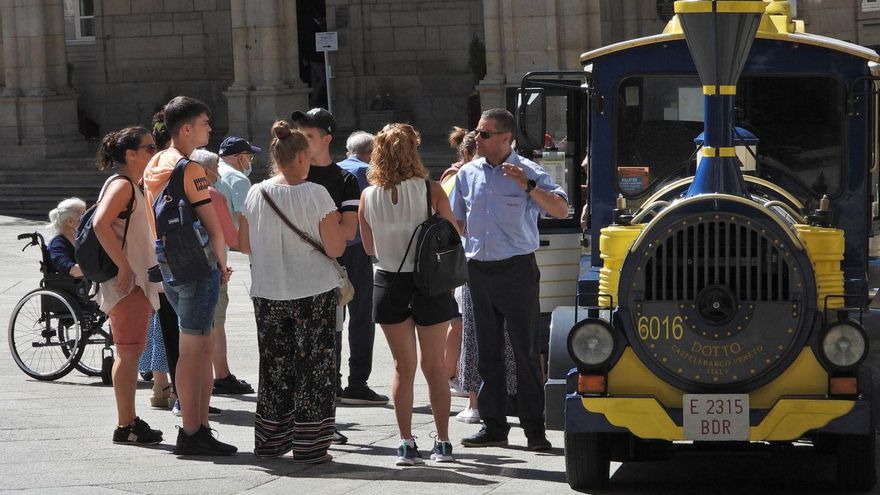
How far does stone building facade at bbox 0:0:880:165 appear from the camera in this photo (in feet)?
73.8

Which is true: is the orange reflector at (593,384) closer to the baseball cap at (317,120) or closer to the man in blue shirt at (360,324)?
the baseball cap at (317,120)

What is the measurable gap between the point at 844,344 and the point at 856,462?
2.19 feet

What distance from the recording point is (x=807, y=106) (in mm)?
8281

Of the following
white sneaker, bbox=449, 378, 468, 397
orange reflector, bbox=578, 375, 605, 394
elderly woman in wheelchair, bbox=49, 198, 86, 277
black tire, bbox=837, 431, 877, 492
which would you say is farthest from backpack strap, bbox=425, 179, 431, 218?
elderly woman in wheelchair, bbox=49, 198, 86, 277

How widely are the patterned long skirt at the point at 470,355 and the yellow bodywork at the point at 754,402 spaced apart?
2216mm

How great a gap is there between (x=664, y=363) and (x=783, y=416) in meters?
0.57

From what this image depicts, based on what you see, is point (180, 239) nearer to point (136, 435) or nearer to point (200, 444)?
point (200, 444)

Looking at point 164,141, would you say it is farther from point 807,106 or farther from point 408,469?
point 807,106

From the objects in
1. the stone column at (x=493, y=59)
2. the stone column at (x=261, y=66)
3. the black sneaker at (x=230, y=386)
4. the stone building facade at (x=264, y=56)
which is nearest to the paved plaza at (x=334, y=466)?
the black sneaker at (x=230, y=386)

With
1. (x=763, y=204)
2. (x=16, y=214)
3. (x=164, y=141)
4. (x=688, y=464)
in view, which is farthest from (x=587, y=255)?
(x=16, y=214)

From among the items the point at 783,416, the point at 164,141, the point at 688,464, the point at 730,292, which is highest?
the point at 164,141

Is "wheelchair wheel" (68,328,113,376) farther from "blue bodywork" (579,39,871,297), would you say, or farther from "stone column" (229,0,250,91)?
"stone column" (229,0,250,91)

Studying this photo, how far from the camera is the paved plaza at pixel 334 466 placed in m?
7.70

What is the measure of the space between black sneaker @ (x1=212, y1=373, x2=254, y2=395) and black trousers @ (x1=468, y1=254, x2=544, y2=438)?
263 centimetres
